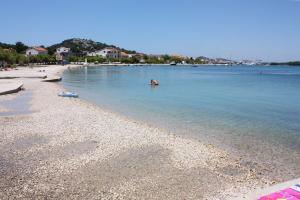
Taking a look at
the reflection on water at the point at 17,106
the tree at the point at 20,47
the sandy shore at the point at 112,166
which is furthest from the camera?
the tree at the point at 20,47

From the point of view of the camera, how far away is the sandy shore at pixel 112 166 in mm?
8570

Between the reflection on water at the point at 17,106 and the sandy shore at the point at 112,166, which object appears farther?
the reflection on water at the point at 17,106

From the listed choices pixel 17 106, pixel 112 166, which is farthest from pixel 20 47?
pixel 112 166

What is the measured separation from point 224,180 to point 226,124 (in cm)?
1013

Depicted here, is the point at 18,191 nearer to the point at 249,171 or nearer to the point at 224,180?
the point at 224,180

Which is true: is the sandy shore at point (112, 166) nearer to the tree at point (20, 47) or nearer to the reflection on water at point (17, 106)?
the reflection on water at point (17, 106)

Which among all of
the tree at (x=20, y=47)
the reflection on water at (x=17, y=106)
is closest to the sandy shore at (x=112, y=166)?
the reflection on water at (x=17, y=106)

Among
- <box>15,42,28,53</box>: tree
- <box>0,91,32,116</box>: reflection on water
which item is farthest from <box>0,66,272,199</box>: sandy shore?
<box>15,42,28,53</box>: tree

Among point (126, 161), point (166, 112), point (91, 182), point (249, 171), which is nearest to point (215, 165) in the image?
point (249, 171)

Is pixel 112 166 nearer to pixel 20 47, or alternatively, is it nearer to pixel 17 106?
pixel 17 106

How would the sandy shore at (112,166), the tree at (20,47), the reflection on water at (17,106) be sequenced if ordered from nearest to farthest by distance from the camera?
the sandy shore at (112,166), the reflection on water at (17,106), the tree at (20,47)

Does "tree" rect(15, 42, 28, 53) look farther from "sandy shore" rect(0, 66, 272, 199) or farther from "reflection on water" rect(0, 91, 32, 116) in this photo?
"sandy shore" rect(0, 66, 272, 199)

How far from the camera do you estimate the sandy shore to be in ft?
28.1

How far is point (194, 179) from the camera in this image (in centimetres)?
952
